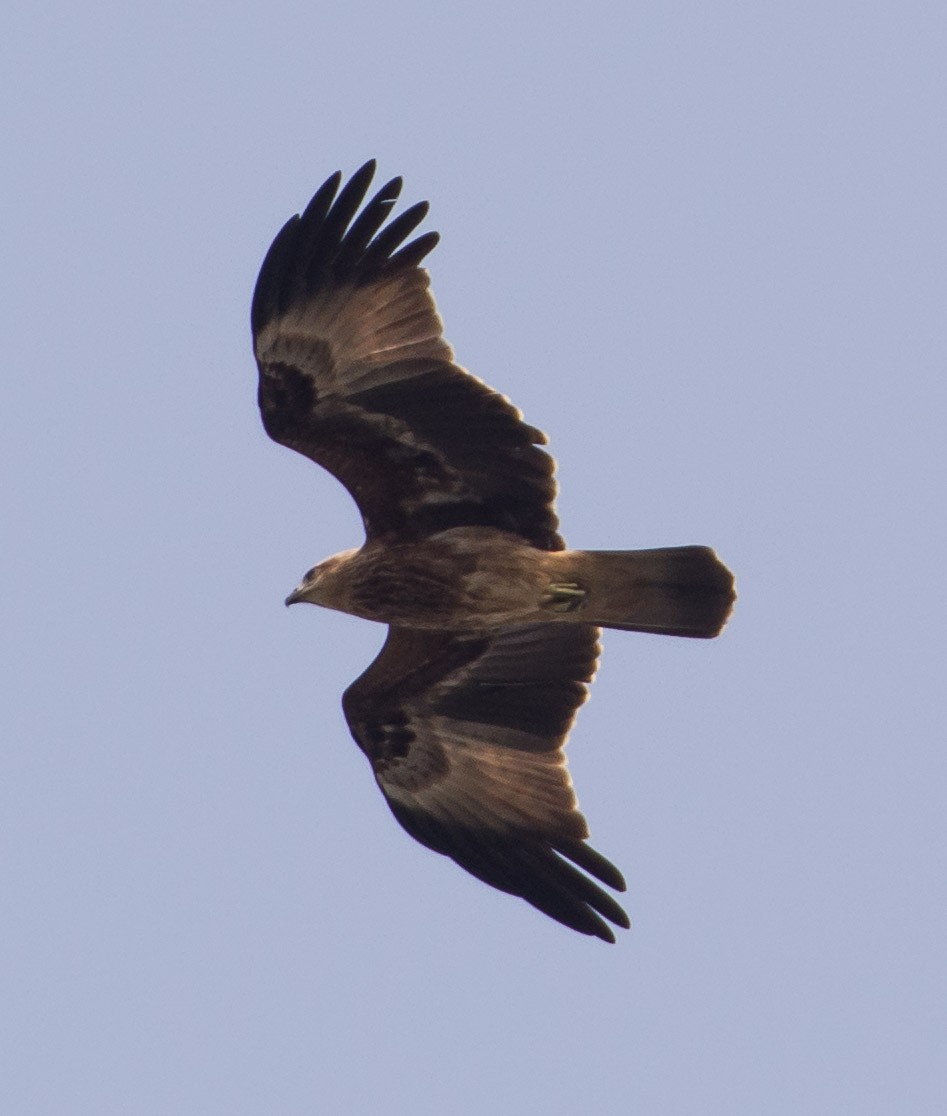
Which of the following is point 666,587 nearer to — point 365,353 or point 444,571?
point 444,571

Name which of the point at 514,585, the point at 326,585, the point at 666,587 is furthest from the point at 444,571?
the point at 666,587

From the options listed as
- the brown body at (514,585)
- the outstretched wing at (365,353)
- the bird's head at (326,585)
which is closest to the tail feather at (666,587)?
the brown body at (514,585)

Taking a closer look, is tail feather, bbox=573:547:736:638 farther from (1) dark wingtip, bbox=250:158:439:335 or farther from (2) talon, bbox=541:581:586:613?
(1) dark wingtip, bbox=250:158:439:335

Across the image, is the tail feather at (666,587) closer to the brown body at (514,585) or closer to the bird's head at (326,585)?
the brown body at (514,585)

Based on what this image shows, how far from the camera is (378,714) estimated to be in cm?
1392

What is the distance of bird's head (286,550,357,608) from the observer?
13.1 metres

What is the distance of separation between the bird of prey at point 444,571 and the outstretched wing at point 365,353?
0.4 inches

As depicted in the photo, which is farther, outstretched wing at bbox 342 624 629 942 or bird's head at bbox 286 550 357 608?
outstretched wing at bbox 342 624 629 942

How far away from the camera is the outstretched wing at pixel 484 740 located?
13.4m

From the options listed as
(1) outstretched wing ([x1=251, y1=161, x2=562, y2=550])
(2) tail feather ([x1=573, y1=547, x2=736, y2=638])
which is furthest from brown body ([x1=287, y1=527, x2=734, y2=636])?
(1) outstretched wing ([x1=251, y1=161, x2=562, y2=550])

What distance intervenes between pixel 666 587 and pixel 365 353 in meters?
2.00

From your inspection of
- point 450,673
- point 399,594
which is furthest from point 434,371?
point 450,673

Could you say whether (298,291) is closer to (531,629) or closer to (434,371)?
(434,371)

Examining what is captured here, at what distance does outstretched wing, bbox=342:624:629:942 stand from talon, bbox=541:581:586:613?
697 millimetres
